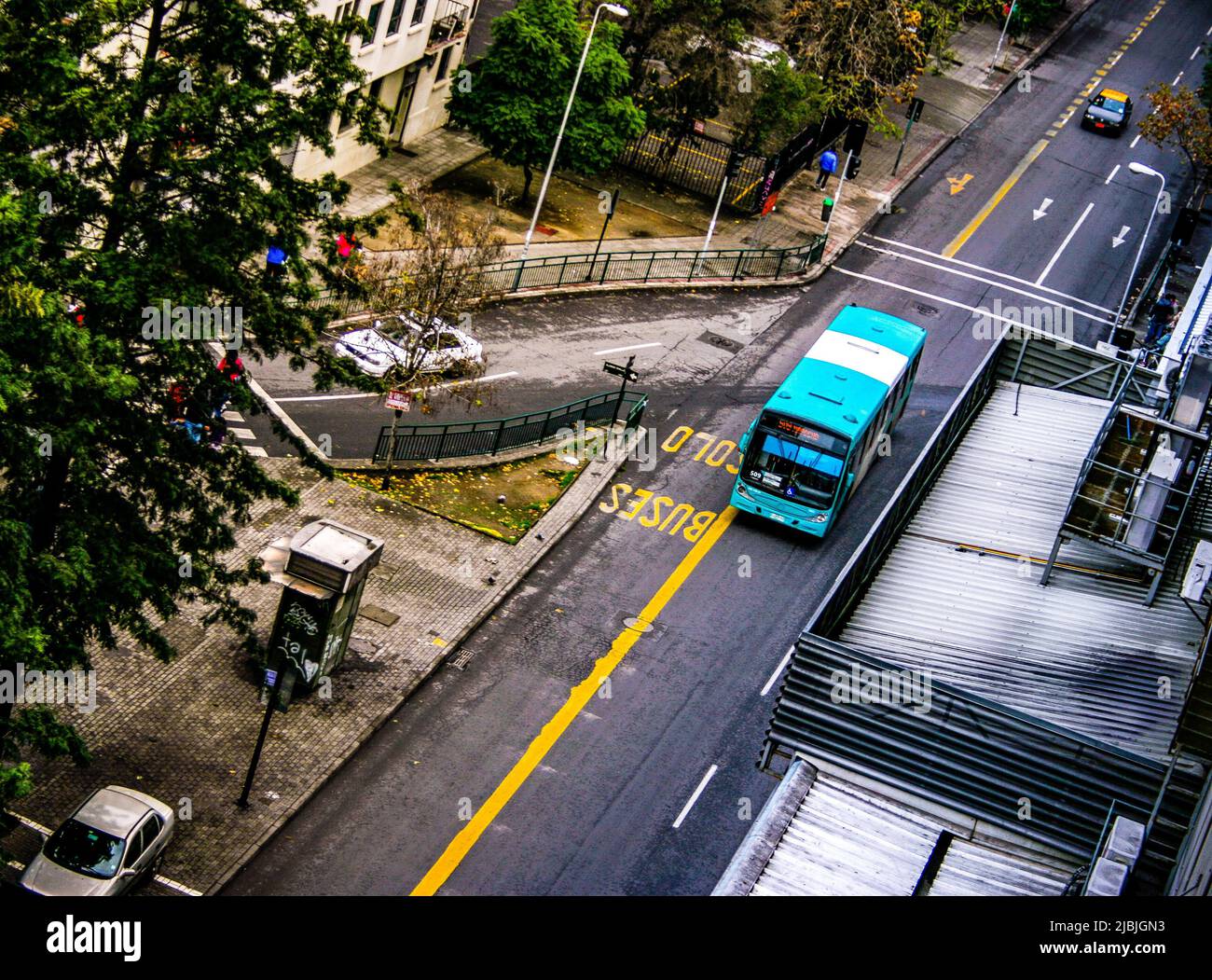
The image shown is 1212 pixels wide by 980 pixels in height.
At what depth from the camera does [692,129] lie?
59.1m

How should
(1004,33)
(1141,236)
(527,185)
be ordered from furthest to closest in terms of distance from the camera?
(1004,33)
(1141,236)
(527,185)

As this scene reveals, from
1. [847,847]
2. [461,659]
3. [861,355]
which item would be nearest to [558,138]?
[861,355]

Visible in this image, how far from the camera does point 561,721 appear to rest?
30516 millimetres

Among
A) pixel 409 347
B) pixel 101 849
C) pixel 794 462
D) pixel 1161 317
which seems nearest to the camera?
pixel 101 849

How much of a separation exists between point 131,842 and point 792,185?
44.2 metres

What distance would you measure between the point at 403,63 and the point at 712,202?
1277 cm

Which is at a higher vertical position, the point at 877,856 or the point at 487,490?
the point at 877,856

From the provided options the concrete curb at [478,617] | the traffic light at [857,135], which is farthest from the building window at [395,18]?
the concrete curb at [478,617]

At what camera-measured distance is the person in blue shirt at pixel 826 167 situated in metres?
60.5

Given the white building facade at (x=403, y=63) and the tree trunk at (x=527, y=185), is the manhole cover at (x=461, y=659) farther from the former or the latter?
the tree trunk at (x=527, y=185)

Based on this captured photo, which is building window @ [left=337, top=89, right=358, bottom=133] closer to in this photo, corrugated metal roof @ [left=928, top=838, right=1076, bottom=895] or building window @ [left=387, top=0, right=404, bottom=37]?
corrugated metal roof @ [left=928, top=838, right=1076, bottom=895]

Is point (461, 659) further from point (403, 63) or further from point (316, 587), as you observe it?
point (403, 63)

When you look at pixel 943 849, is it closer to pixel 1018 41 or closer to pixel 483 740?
pixel 483 740

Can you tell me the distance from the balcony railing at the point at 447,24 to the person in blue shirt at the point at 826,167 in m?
15.0
